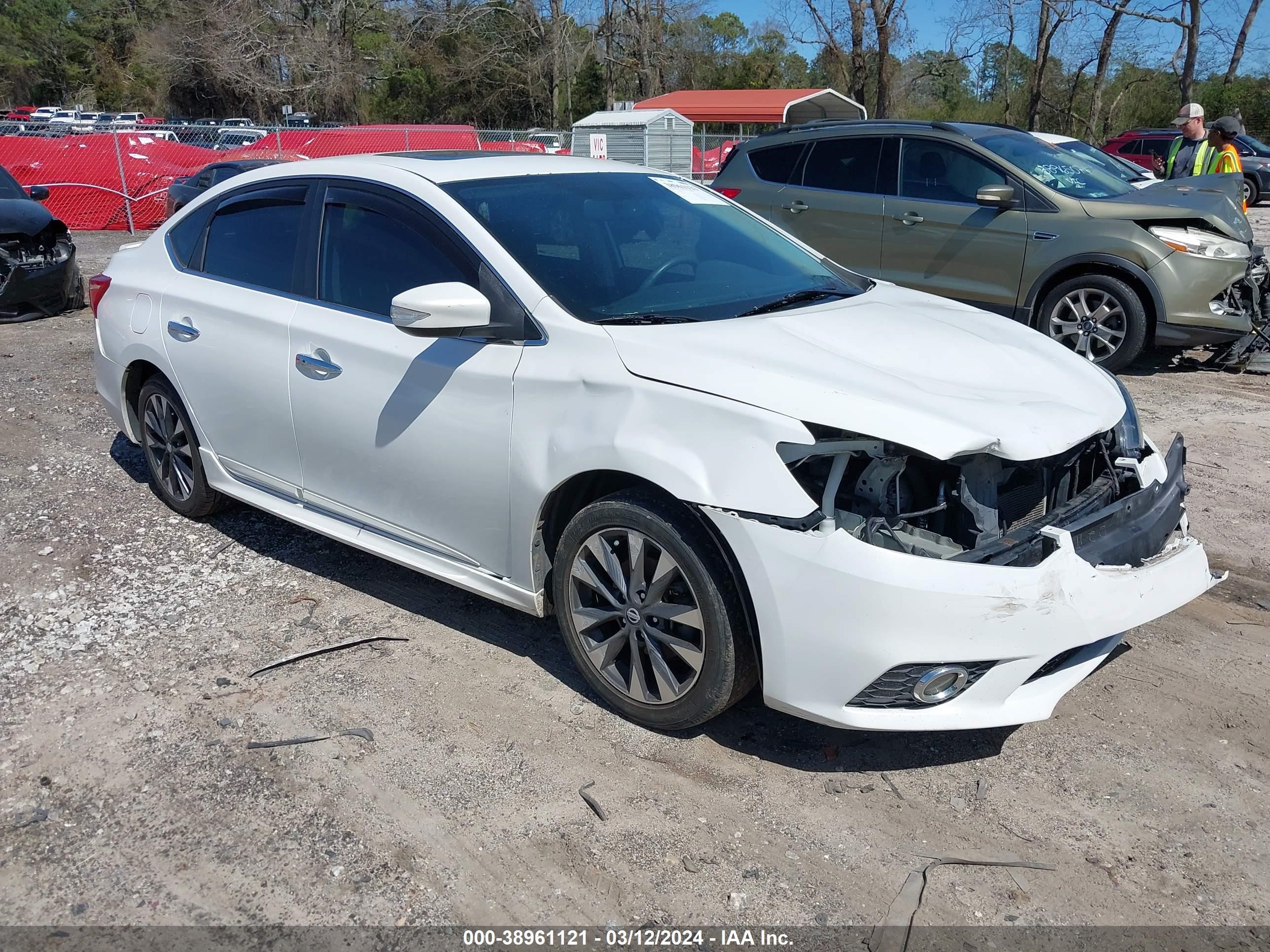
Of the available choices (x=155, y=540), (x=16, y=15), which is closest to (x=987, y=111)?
(x=155, y=540)

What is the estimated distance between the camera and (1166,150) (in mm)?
24203

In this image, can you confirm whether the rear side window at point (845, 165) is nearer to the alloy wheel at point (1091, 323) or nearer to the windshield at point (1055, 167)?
the windshield at point (1055, 167)

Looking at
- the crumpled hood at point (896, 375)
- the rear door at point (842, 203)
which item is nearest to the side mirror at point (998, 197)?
the rear door at point (842, 203)

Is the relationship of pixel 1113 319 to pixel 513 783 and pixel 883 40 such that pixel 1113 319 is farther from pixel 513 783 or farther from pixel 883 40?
pixel 883 40

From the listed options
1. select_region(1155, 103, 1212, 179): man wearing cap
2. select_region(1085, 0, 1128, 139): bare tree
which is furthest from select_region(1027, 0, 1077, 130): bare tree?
select_region(1155, 103, 1212, 179): man wearing cap

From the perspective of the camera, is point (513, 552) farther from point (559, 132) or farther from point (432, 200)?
point (559, 132)

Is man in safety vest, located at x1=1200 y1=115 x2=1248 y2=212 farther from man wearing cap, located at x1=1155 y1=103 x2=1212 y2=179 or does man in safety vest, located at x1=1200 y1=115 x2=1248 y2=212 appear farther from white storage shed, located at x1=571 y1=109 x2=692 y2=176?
white storage shed, located at x1=571 y1=109 x2=692 y2=176

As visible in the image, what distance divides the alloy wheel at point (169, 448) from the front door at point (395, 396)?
3.73 ft

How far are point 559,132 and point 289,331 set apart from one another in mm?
22381

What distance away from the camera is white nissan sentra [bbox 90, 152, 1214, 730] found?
284 cm

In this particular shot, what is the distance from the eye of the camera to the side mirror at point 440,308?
332 cm

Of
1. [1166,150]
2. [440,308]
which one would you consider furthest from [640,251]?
[1166,150]

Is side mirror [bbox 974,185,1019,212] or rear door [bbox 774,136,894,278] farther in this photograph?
rear door [bbox 774,136,894,278]

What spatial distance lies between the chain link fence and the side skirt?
43.6 ft
